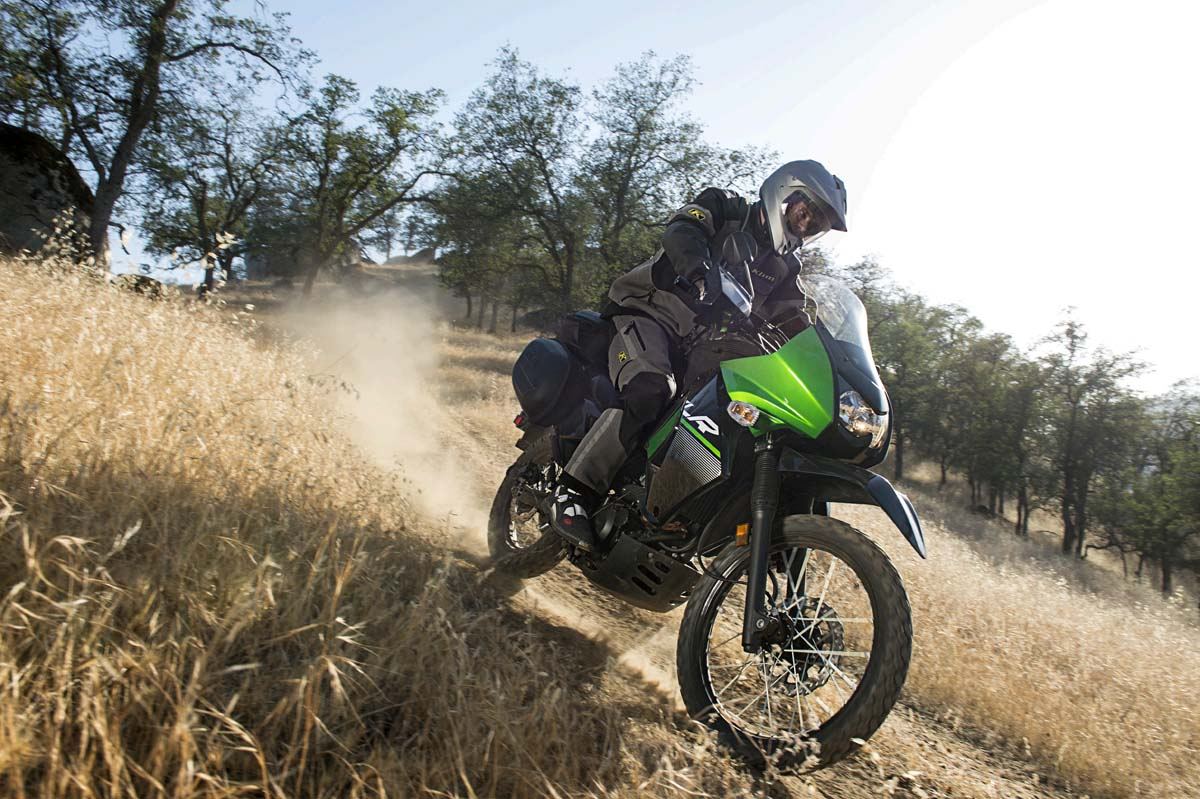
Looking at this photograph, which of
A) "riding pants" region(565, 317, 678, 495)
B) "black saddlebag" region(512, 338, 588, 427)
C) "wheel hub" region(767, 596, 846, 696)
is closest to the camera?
"wheel hub" region(767, 596, 846, 696)

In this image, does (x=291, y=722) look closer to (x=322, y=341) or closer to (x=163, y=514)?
(x=163, y=514)

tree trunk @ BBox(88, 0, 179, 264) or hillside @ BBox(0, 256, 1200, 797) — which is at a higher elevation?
tree trunk @ BBox(88, 0, 179, 264)

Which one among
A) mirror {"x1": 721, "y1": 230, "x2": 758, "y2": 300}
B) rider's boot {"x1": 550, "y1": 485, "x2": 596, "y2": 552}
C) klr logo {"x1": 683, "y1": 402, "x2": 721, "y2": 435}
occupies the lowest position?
rider's boot {"x1": 550, "y1": 485, "x2": 596, "y2": 552}

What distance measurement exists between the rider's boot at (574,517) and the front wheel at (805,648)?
0.84 metres

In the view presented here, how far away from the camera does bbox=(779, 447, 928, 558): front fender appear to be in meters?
2.80

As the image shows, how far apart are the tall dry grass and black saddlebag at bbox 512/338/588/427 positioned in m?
1.10

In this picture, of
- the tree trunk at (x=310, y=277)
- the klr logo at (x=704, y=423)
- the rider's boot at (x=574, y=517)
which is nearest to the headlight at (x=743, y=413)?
the klr logo at (x=704, y=423)

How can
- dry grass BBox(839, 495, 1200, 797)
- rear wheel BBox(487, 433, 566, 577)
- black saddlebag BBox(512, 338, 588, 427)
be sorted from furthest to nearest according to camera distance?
1. black saddlebag BBox(512, 338, 588, 427)
2. rear wheel BBox(487, 433, 566, 577)
3. dry grass BBox(839, 495, 1200, 797)

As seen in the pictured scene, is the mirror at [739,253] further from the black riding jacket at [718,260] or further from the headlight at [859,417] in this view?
the headlight at [859,417]

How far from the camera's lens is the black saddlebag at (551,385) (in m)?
4.62

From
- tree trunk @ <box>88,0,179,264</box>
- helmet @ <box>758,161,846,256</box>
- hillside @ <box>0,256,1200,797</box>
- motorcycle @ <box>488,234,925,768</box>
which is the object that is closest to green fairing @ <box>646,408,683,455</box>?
motorcycle @ <box>488,234,925,768</box>

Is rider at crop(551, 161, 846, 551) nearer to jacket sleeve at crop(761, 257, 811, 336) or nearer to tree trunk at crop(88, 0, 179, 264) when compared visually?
jacket sleeve at crop(761, 257, 811, 336)

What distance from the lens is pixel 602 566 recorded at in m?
3.79

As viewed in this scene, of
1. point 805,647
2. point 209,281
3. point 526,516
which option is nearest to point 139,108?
point 209,281
